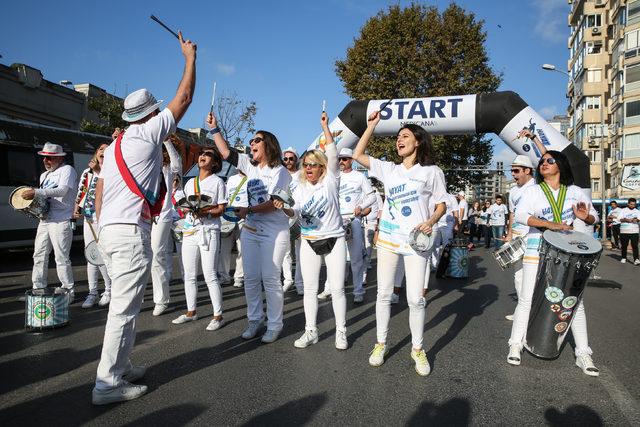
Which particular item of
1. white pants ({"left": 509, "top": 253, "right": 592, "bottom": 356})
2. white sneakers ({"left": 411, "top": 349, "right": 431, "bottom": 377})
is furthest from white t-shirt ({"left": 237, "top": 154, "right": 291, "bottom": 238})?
white pants ({"left": 509, "top": 253, "right": 592, "bottom": 356})

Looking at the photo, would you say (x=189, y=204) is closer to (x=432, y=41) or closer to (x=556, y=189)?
(x=556, y=189)

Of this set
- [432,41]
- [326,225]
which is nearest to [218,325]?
[326,225]

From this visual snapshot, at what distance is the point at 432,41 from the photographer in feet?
85.4

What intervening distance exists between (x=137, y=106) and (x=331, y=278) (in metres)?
2.38

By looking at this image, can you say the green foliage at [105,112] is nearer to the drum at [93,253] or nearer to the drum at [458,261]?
the drum at [93,253]

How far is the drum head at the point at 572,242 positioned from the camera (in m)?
3.80

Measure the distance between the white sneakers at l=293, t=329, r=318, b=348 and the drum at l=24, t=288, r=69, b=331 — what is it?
2.67m

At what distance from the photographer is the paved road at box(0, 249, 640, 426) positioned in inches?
121

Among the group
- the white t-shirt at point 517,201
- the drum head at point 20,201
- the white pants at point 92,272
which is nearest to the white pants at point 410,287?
the white t-shirt at point 517,201

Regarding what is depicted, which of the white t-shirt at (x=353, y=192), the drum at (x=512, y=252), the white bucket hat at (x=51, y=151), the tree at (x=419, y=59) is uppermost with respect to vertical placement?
the tree at (x=419, y=59)

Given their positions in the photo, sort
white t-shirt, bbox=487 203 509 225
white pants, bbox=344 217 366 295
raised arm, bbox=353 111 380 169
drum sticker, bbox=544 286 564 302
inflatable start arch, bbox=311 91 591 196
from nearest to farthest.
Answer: drum sticker, bbox=544 286 564 302 < raised arm, bbox=353 111 380 169 < white pants, bbox=344 217 366 295 < inflatable start arch, bbox=311 91 591 196 < white t-shirt, bbox=487 203 509 225

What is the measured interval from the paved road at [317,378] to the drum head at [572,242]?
106cm

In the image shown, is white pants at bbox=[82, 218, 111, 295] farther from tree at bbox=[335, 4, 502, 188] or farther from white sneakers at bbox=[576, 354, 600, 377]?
tree at bbox=[335, 4, 502, 188]

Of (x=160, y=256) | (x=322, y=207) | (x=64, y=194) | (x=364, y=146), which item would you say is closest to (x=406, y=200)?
(x=364, y=146)
